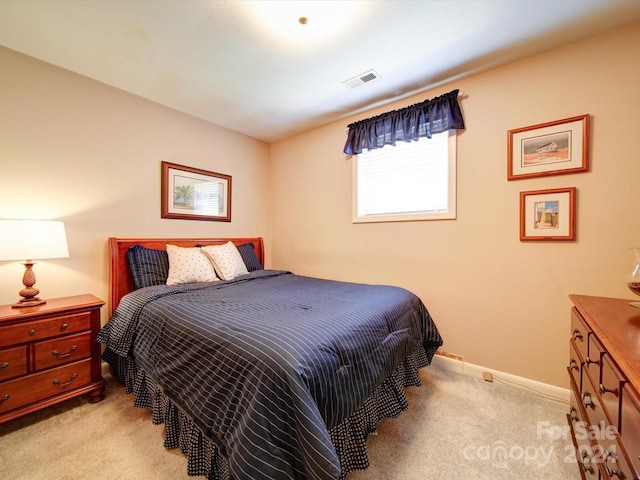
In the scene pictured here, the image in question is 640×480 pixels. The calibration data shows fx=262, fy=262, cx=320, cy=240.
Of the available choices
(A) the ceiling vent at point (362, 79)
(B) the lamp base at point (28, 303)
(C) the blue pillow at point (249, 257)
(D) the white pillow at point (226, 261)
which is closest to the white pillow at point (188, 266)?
(D) the white pillow at point (226, 261)

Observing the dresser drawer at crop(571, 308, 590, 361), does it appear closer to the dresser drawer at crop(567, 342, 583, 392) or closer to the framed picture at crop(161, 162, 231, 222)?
the dresser drawer at crop(567, 342, 583, 392)

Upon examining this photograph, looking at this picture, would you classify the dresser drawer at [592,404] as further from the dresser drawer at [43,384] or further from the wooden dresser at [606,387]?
the dresser drawer at [43,384]

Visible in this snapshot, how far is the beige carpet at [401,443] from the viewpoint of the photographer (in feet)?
4.30

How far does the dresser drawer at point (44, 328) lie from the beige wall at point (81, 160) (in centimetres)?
47

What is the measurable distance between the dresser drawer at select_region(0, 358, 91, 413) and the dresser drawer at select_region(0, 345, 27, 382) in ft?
0.13

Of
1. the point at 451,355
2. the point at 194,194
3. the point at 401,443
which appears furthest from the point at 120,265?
the point at 451,355

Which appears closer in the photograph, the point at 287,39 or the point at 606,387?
the point at 606,387

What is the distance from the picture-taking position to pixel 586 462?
1126 millimetres

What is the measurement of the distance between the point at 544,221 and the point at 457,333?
1.11m

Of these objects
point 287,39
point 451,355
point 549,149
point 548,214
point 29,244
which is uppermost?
point 287,39

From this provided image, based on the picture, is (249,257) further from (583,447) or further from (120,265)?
(583,447)

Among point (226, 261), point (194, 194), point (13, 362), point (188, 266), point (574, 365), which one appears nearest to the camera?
point (574, 365)

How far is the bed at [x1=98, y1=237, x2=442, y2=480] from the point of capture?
937 mm

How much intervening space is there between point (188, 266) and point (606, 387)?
8.84ft
